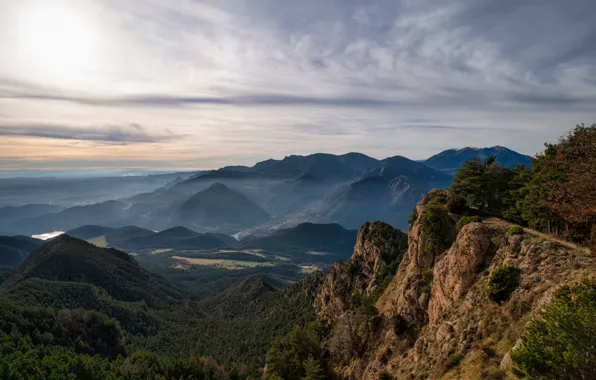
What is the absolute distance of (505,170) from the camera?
69188 millimetres

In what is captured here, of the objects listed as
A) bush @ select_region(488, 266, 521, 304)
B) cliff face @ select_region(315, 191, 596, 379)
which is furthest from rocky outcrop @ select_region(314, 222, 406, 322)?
bush @ select_region(488, 266, 521, 304)

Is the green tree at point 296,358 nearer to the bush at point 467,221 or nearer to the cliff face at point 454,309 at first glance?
the cliff face at point 454,309

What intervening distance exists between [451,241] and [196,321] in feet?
560

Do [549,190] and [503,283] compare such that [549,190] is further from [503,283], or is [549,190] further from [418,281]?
[418,281]

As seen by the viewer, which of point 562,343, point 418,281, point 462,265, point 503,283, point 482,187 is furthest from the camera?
point 482,187

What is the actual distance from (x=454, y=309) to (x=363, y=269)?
56889 mm

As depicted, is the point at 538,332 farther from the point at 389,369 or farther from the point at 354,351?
the point at 354,351

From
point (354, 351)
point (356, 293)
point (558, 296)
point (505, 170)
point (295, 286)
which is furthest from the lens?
point (295, 286)

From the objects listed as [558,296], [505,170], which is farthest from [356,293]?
[558,296]

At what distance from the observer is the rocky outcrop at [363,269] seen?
87875 millimetres

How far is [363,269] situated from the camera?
98.4 metres

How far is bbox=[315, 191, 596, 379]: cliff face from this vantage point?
107 feet

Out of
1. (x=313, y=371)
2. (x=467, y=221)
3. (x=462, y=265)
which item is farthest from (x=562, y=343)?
(x=313, y=371)

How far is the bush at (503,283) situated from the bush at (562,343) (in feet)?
29.6
